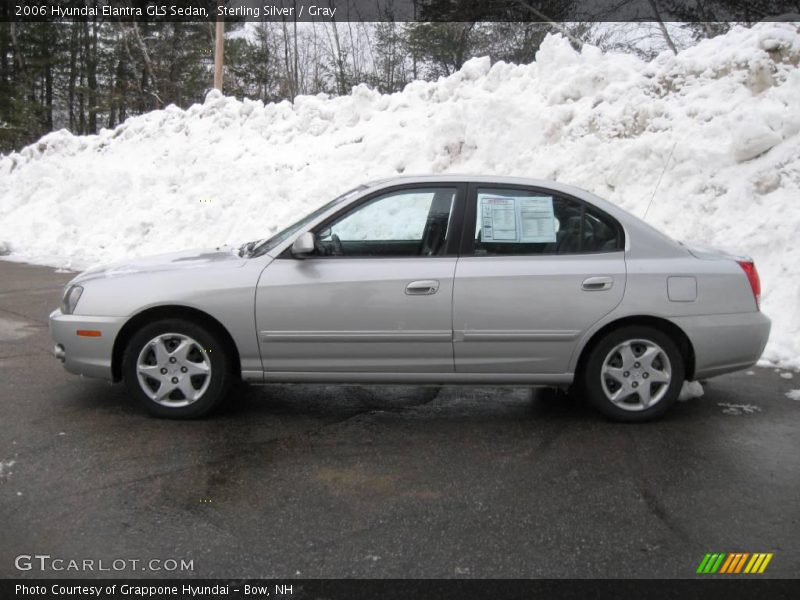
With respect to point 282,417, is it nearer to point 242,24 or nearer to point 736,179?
point 736,179

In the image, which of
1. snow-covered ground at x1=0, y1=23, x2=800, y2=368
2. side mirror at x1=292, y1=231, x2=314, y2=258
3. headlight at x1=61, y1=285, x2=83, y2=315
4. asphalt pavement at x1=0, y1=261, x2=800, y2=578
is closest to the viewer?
asphalt pavement at x1=0, y1=261, x2=800, y2=578

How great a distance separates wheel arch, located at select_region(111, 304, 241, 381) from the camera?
4.59m

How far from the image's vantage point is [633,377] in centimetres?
467

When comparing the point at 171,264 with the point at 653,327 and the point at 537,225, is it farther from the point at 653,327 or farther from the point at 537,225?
the point at 653,327

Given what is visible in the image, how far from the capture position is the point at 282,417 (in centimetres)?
477

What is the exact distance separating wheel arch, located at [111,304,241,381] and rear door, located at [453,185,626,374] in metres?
1.44

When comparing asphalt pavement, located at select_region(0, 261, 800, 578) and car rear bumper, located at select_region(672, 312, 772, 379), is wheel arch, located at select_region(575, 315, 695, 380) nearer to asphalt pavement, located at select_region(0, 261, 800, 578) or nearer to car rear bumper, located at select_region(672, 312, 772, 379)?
car rear bumper, located at select_region(672, 312, 772, 379)

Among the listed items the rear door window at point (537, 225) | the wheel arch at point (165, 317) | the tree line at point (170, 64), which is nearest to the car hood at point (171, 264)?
the wheel arch at point (165, 317)

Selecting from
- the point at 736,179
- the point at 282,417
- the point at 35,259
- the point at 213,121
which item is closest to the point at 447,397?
the point at 282,417

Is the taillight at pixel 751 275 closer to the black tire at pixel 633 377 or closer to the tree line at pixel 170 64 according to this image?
the black tire at pixel 633 377

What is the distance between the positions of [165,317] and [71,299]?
0.66 metres

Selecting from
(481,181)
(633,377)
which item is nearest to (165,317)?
(481,181)
